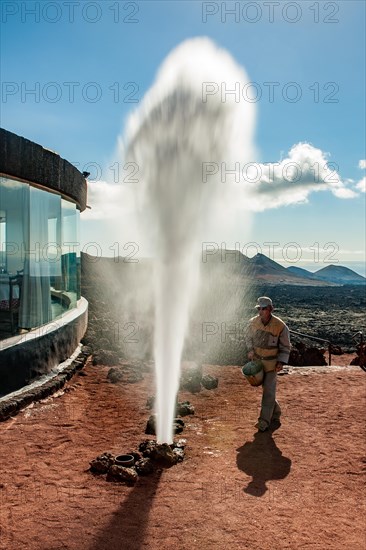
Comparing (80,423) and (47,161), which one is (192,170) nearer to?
(47,161)

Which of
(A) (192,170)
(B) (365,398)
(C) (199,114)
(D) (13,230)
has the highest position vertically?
(C) (199,114)

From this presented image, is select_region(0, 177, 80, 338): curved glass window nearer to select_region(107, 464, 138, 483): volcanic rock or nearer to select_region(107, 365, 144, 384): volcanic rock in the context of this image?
select_region(107, 365, 144, 384): volcanic rock

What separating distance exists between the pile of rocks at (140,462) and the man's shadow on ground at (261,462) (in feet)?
2.93

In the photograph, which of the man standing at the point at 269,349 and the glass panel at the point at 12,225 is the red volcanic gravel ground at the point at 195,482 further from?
the glass panel at the point at 12,225

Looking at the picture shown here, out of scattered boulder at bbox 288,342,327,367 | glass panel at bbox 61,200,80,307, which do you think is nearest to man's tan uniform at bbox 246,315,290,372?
glass panel at bbox 61,200,80,307

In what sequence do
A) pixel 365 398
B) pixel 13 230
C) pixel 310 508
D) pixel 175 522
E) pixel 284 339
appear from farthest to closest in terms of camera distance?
1. pixel 365 398
2. pixel 13 230
3. pixel 284 339
4. pixel 310 508
5. pixel 175 522

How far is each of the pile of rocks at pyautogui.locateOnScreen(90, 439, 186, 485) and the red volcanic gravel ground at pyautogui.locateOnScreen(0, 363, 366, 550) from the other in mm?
111

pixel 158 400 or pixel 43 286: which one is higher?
pixel 43 286

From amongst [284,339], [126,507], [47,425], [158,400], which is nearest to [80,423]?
[47,425]

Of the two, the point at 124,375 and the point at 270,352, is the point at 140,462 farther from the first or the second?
the point at 124,375

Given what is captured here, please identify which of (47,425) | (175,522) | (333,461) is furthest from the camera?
(47,425)

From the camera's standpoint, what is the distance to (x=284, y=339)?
7949mm

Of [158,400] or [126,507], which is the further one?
[158,400]

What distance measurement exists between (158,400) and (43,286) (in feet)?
13.0
